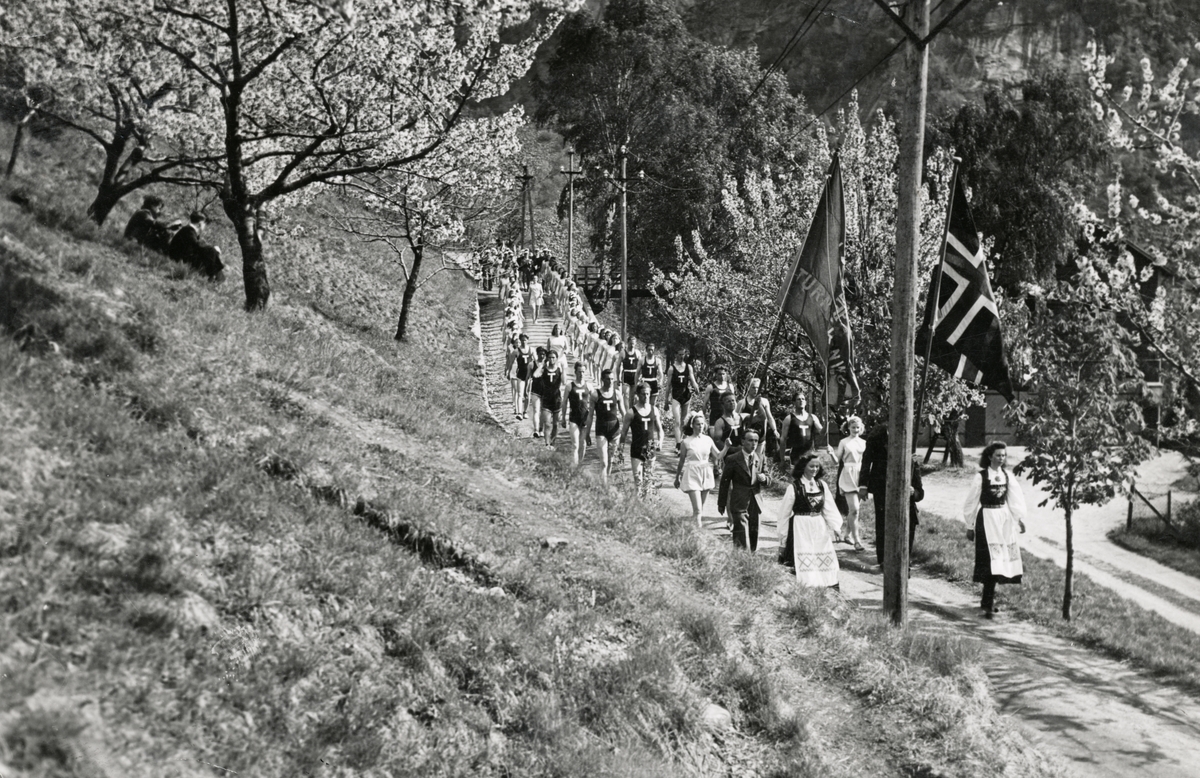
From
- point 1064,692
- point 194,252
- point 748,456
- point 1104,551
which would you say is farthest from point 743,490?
point 1104,551

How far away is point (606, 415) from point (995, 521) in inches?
225

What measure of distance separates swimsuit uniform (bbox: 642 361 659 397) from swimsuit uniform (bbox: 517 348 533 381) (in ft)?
8.91

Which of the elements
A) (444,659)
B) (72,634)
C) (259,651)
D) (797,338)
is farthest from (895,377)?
(797,338)

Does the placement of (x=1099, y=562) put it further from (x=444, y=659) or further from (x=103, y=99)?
(x=103, y=99)

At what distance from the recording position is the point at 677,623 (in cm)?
684

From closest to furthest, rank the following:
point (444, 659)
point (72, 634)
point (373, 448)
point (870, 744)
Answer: point (72, 634)
point (444, 659)
point (870, 744)
point (373, 448)

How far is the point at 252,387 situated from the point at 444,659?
13.2 feet

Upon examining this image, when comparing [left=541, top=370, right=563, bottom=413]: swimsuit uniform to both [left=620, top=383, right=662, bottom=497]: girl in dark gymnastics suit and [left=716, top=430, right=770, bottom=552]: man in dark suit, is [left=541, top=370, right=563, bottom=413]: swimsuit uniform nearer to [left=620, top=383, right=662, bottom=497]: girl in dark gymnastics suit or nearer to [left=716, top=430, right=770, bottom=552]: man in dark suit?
[left=620, top=383, right=662, bottom=497]: girl in dark gymnastics suit

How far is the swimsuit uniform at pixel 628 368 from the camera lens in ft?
60.6

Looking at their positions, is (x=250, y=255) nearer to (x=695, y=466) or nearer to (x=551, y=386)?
(x=551, y=386)

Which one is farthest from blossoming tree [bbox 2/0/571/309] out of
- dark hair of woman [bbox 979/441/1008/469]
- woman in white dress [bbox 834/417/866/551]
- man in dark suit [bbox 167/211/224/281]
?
dark hair of woman [bbox 979/441/1008/469]

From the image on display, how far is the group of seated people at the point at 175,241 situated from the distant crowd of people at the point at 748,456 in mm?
5735

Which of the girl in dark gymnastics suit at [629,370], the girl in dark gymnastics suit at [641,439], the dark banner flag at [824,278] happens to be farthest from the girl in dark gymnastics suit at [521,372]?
the dark banner flag at [824,278]

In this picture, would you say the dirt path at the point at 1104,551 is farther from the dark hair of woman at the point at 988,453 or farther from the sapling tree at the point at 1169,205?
the sapling tree at the point at 1169,205
